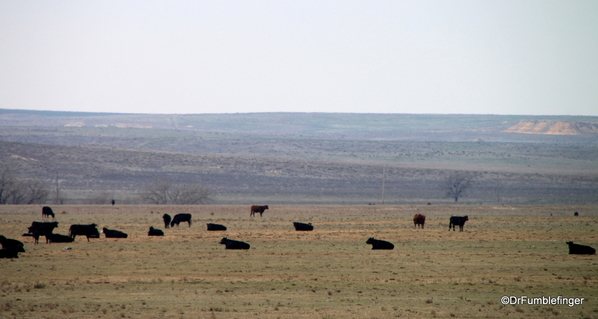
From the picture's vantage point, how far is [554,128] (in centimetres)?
18262

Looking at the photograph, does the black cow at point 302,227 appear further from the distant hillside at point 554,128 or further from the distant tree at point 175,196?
the distant hillside at point 554,128

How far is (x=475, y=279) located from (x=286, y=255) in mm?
6620

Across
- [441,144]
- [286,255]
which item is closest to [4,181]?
[286,255]

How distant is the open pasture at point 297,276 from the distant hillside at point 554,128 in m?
160

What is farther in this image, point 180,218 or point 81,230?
point 180,218

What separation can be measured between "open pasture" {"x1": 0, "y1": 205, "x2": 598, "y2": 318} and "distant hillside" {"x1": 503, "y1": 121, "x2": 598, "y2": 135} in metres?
160

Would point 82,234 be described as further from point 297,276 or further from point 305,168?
point 305,168

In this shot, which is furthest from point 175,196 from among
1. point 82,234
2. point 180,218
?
point 82,234

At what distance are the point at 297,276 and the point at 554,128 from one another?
596 ft

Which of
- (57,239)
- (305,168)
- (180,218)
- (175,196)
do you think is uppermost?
(305,168)

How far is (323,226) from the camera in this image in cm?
3319

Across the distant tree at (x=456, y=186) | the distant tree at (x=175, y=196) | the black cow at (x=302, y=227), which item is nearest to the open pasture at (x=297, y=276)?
the black cow at (x=302, y=227)

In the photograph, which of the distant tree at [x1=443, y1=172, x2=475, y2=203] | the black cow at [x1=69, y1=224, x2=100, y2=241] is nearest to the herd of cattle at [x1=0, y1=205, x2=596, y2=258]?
the black cow at [x1=69, y1=224, x2=100, y2=241]

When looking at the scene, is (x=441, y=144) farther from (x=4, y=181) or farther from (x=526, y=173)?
(x=4, y=181)
